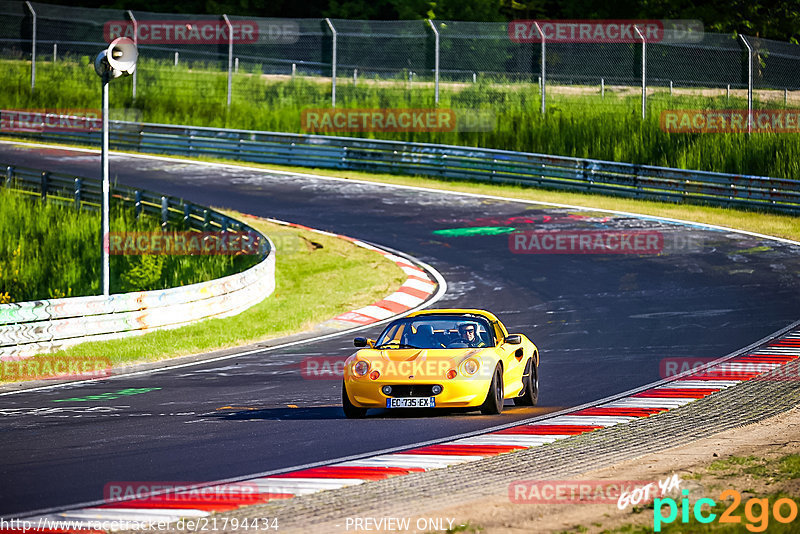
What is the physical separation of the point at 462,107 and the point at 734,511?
99.5 feet

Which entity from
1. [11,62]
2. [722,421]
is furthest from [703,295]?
[11,62]

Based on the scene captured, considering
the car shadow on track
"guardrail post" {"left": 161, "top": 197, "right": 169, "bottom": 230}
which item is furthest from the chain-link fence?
the car shadow on track

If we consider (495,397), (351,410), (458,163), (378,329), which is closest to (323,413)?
(351,410)

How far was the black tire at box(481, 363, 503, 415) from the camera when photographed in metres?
11.2

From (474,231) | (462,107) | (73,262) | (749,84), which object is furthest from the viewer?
(462,107)

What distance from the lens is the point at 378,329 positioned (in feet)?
59.6

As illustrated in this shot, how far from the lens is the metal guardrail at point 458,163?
29250mm

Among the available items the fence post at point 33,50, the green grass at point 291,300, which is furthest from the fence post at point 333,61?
the fence post at point 33,50

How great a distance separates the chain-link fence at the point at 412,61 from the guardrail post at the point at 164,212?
472 inches

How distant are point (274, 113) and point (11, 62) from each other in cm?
1135

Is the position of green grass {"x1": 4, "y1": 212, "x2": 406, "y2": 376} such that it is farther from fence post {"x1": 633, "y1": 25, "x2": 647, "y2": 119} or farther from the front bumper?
fence post {"x1": 633, "y1": 25, "x2": 647, "y2": 119}

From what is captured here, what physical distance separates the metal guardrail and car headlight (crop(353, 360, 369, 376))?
19.8 m

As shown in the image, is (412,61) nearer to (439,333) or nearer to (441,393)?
(439,333)

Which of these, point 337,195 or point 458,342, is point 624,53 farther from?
point 458,342
